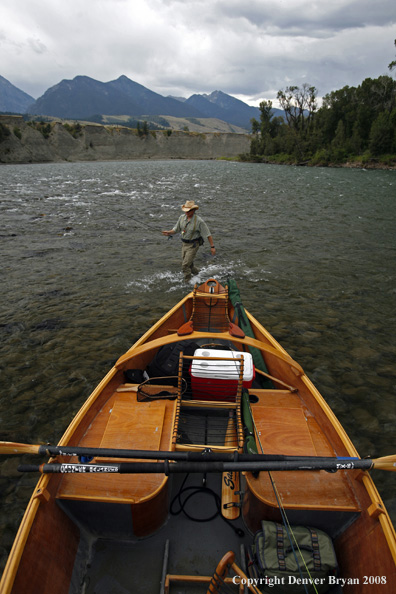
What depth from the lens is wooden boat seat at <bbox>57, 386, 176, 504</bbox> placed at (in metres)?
Result: 4.28

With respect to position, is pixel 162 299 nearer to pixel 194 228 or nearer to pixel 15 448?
pixel 194 228

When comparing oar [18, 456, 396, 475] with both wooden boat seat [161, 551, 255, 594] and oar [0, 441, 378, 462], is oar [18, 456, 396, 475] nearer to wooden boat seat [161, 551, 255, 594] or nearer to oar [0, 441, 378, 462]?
oar [0, 441, 378, 462]

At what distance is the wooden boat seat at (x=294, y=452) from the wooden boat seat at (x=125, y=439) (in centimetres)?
153

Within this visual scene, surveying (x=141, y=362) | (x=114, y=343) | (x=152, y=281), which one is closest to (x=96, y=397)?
(x=141, y=362)

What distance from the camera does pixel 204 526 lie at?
4.63 metres

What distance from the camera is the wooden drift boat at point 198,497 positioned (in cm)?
368

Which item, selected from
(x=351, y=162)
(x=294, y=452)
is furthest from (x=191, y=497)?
(x=351, y=162)

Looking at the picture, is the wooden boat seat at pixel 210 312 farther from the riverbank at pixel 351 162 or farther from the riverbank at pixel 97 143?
the riverbank at pixel 97 143

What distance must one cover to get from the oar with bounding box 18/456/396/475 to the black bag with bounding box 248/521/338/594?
96 centimetres

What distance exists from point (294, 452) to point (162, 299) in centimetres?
884

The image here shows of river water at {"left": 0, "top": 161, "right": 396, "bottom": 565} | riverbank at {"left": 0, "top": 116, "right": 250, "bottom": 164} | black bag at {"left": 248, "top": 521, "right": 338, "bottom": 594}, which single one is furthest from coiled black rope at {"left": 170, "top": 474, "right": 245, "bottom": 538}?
riverbank at {"left": 0, "top": 116, "right": 250, "bottom": 164}

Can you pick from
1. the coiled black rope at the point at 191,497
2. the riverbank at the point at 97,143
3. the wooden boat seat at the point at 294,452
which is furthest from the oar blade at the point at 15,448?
the riverbank at the point at 97,143

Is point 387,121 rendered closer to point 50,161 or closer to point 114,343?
point 114,343

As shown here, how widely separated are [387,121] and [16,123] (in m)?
131
